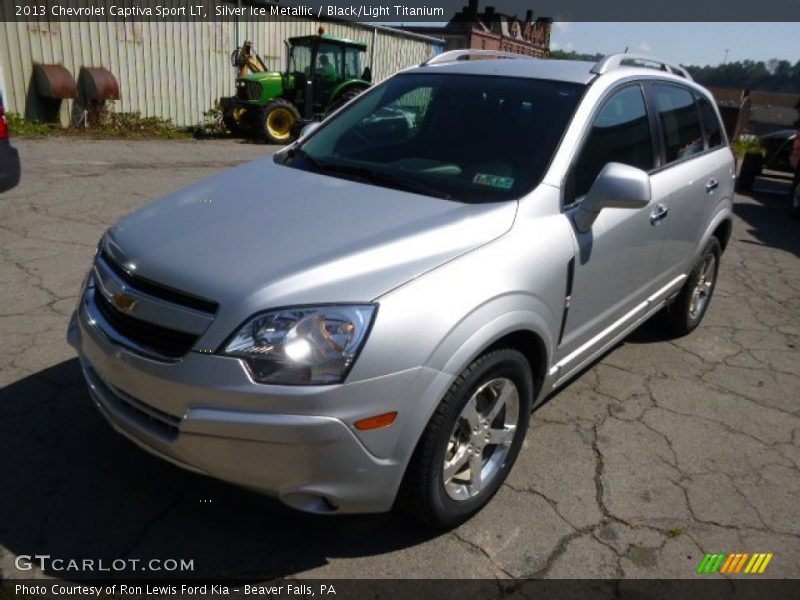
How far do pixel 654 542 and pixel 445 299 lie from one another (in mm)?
1396

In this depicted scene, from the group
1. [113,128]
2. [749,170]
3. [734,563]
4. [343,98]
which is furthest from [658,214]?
[113,128]

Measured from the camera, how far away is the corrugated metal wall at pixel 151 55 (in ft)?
42.2

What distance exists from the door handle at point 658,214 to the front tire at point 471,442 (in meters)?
1.33

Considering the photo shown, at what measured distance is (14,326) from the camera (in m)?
3.97

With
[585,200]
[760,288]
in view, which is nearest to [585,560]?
[585,200]

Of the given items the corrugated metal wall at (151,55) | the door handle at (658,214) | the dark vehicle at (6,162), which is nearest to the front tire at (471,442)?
the door handle at (658,214)

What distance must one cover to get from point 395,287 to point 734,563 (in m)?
1.78

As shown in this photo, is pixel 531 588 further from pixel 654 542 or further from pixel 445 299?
pixel 445 299

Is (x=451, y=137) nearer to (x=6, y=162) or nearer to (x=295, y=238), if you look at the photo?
(x=295, y=238)

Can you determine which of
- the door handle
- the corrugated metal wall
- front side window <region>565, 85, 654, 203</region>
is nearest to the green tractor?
the corrugated metal wall

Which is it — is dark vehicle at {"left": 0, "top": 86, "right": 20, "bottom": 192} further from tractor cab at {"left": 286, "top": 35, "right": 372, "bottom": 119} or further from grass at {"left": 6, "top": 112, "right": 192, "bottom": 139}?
tractor cab at {"left": 286, "top": 35, "right": 372, "bottom": 119}

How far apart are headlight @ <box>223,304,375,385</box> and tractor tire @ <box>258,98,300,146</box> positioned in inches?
494

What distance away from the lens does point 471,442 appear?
2.58 meters

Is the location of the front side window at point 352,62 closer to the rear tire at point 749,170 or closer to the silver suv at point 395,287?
the rear tire at point 749,170
